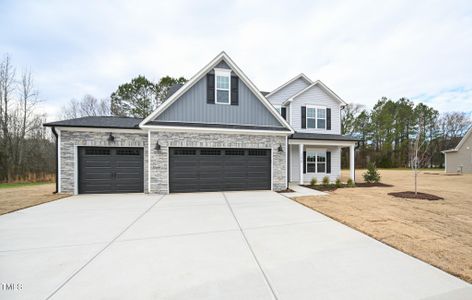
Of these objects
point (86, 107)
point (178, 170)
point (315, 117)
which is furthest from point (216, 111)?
point (86, 107)

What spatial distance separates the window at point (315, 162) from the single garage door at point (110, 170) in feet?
35.6

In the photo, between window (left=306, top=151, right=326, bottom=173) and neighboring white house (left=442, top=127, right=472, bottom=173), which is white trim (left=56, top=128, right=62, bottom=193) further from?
neighboring white house (left=442, top=127, right=472, bottom=173)

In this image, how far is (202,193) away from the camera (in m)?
9.25

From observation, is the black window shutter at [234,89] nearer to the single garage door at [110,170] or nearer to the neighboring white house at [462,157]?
the single garage door at [110,170]

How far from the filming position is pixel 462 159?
72.8 feet

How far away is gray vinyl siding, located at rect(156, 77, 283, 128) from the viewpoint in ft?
31.1

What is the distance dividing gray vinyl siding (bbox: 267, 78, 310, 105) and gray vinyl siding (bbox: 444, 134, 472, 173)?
2270 cm

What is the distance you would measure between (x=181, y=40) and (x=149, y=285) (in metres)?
14.1

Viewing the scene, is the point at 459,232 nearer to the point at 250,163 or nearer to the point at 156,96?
the point at 250,163

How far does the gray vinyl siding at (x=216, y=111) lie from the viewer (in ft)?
31.1

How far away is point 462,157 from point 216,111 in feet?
100

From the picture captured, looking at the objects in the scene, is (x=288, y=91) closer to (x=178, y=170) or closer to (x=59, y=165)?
(x=178, y=170)

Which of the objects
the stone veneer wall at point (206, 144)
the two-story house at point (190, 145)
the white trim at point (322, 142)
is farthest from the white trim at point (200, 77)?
the white trim at point (322, 142)

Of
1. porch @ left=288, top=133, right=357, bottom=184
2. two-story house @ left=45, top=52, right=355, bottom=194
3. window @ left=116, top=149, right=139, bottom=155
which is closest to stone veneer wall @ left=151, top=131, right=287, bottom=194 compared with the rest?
two-story house @ left=45, top=52, right=355, bottom=194
